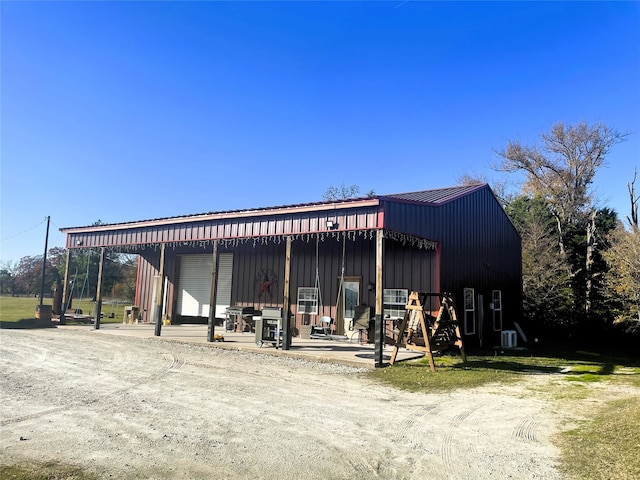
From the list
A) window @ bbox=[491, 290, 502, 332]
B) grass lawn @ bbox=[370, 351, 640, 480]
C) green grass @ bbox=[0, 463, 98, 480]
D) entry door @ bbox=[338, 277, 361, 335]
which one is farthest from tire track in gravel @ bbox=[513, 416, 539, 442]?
window @ bbox=[491, 290, 502, 332]

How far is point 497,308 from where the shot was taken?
587 inches

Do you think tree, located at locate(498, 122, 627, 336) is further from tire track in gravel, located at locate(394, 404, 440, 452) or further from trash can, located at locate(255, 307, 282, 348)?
tire track in gravel, located at locate(394, 404, 440, 452)

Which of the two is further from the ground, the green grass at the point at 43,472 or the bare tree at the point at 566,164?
the bare tree at the point at 566,164

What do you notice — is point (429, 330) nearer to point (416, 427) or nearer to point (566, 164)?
Answer: point (416, 427)

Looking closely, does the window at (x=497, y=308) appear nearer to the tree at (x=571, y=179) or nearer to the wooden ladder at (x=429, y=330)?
the wooden ladder at (x=429, y=330)

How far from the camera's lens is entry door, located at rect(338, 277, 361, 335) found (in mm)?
13203

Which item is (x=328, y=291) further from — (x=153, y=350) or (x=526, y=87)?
(x=526, y=87)

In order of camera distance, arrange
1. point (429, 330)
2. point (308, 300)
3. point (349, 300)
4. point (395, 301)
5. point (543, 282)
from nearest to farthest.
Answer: point (429, 330)
point (395, 301)
point (349, 300)
point (308, 300)
point (543, 282)

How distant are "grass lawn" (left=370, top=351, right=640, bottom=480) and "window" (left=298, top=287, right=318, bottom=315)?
17.1 feet

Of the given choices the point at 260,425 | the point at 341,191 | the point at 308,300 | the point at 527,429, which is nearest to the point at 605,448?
the point at 527,429

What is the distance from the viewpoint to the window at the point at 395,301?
479 inches

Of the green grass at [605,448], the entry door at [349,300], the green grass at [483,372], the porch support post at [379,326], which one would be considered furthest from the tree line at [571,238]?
the green grass at [605,448]

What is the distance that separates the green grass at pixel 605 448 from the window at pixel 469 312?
7381mm

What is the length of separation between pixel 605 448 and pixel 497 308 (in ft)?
38.1
